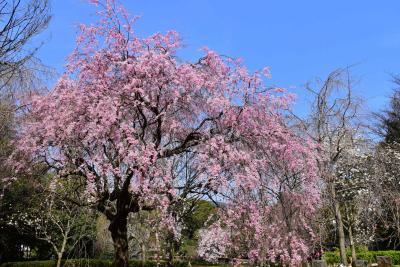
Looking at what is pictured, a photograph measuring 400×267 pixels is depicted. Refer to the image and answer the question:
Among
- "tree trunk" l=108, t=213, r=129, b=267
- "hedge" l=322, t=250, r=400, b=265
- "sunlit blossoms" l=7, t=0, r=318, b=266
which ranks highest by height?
"sunlit blossoms" l=7, t=0, r=318, b=266

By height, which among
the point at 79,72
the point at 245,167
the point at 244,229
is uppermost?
the point at 79,72

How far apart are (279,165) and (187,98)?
241cm

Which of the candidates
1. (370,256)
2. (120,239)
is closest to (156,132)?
(120,239)

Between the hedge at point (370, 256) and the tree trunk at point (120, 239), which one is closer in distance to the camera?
the tree trunk at point (120, 239)

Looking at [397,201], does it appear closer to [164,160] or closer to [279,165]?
[279,165]

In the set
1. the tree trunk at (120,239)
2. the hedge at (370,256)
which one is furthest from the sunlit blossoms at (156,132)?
the hedge at (370,256)

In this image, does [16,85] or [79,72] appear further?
[16,85]

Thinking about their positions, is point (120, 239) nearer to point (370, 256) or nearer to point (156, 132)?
point (156, 132)

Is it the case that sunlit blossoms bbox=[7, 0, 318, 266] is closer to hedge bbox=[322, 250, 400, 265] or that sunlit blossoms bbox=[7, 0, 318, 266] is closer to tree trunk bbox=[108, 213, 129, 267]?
tree trunk bbox=[108, 213, 129, 267]

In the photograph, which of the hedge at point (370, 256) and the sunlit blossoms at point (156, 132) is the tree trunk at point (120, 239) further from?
the hedge at point (370, 256)

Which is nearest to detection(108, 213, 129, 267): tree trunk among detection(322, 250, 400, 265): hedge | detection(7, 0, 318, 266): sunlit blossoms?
detection(7, 0, 318, 266): sunlit blossoms

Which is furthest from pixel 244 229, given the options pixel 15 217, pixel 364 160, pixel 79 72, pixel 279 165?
pixel 15 217

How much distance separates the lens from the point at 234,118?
9.19 metres

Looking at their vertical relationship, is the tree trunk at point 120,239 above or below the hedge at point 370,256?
above
